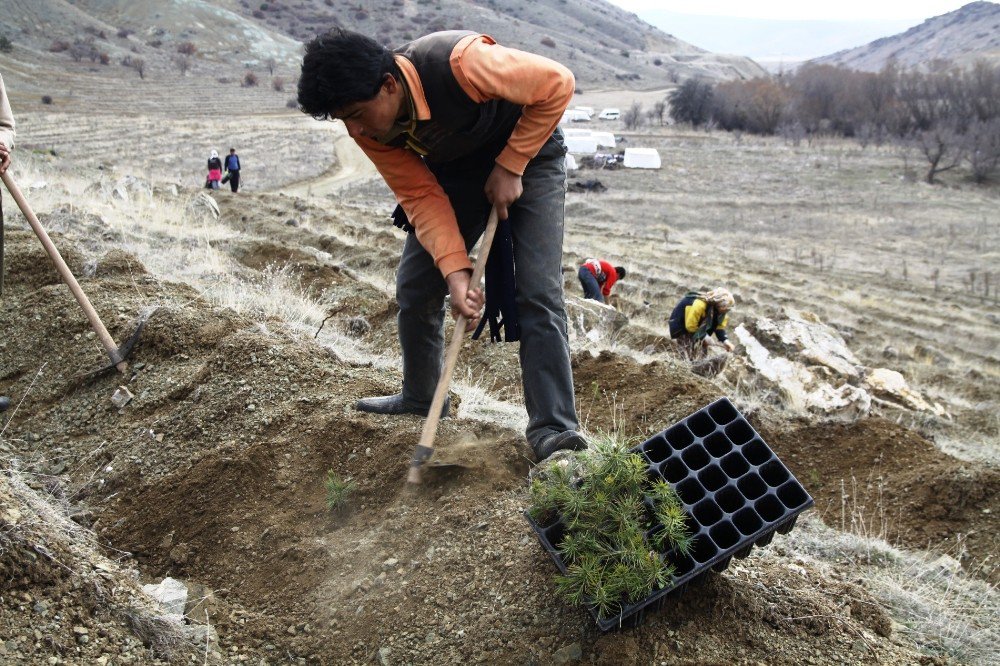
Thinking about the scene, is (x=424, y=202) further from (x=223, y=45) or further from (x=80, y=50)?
(x=223, y=45)

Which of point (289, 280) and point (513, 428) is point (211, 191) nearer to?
point (289, 280)

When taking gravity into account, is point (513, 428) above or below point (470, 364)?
above

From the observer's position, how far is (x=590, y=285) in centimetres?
962

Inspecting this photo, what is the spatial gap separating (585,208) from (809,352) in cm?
1782

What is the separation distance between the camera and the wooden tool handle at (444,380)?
3.01 metres

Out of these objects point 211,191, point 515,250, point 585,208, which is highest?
point 515,250

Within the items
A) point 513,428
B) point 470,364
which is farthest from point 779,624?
point 470,364

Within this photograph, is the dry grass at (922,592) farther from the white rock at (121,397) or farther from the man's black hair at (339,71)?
the white rock at (121,397)

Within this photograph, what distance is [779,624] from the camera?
243cm

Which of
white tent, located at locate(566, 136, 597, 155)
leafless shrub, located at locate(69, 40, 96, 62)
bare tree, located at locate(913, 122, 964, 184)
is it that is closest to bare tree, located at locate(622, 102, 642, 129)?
white tent, located at locate(566, 136, 597, 155)

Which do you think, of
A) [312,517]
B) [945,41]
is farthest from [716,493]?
[945,41]

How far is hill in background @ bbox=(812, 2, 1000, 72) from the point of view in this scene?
4119 inches

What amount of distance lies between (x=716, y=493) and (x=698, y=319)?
581cm

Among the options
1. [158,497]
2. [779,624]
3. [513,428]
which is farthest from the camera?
[513,428]
